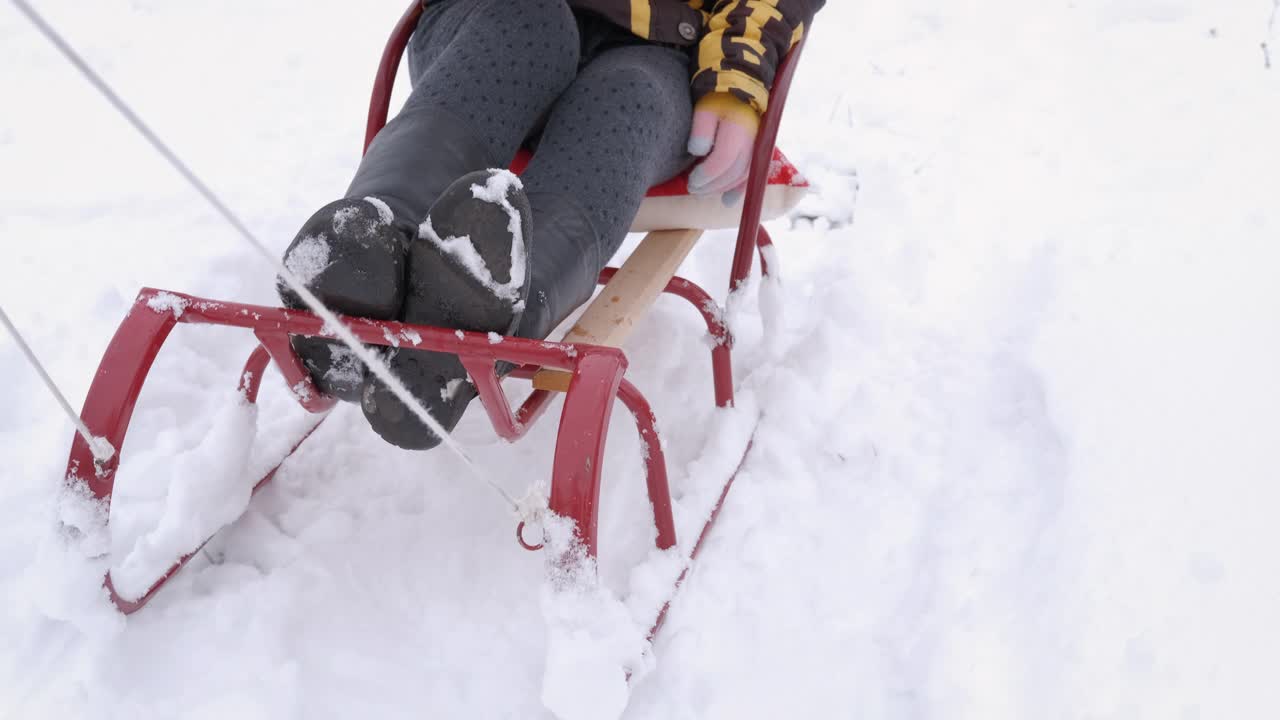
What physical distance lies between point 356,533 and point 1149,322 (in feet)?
3.81

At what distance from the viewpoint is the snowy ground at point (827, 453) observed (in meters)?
0.93

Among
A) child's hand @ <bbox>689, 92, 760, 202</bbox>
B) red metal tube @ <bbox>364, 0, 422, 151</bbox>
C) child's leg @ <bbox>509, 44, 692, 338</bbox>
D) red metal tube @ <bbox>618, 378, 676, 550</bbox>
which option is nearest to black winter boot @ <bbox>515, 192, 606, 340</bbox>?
child's leg @ <bbox>509, 44, 692, 338</bbox>

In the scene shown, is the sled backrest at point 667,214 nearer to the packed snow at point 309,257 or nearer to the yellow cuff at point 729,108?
the yellow cuff at point 729,108

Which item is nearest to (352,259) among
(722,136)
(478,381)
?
(478,381)

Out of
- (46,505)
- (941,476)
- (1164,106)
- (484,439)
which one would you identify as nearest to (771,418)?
(941,476)

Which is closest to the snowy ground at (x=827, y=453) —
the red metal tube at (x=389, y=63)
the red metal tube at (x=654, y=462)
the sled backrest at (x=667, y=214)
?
the red metal tube at (x=654, y=462)

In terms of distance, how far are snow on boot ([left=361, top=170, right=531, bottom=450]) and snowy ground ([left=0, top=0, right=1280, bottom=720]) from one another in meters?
0.27

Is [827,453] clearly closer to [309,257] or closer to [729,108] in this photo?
[729,108]

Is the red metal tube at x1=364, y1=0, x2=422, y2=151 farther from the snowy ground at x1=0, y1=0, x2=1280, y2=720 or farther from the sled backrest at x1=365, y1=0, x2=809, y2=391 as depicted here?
the snowy ground at x1=0, y1=0, x2=1280, y2=720

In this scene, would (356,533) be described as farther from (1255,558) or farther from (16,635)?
(1255,558)

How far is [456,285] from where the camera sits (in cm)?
77

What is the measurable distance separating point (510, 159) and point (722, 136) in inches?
10.9

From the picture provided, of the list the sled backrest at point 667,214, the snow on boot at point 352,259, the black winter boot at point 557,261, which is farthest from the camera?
the sled backrest at point 667,214

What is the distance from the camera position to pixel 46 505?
3.44 feet
